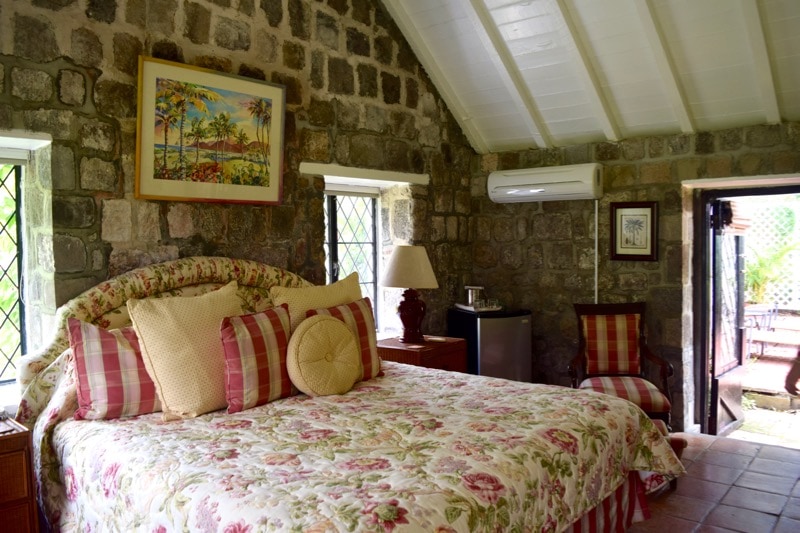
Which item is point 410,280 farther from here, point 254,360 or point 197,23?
point 197,23

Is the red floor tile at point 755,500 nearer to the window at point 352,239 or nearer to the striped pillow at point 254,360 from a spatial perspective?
the striped pillow at point 254,360

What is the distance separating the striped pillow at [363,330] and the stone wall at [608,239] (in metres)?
2.05

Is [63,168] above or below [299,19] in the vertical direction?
below

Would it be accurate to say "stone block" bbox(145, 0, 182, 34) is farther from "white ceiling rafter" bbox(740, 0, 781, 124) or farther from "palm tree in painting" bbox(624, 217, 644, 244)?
"palm tree in painting" bbox(624, 217, 644, 244)

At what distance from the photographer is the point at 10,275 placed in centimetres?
299

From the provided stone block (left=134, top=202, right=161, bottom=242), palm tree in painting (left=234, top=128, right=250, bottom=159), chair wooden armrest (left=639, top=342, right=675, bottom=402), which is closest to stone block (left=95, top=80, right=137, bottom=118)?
stone block (left=134, top=202, right=161, bottom=242)

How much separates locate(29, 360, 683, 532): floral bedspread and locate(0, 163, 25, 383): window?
64cm

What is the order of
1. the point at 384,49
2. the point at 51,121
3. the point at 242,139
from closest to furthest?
1. the point at 51,121
2. the point at 242,139
3. the point at 384,49

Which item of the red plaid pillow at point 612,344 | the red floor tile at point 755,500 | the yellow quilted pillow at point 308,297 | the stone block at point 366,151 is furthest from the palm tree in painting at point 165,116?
the red floor tile at point 755,500

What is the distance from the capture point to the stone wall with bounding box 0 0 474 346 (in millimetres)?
2766

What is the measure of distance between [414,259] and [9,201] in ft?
7.14

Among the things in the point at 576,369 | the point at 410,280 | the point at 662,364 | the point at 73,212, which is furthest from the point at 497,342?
the point at 73,212

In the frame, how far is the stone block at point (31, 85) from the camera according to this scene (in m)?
2.64

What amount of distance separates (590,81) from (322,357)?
2.49 meters
